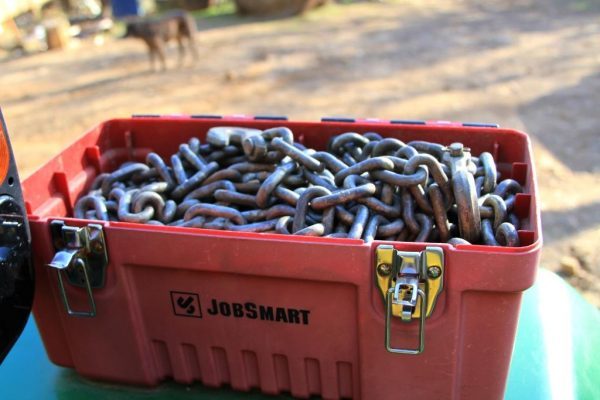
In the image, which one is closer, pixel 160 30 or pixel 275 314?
pixel 275 314

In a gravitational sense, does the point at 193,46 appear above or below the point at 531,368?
below

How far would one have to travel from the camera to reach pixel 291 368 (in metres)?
1.33

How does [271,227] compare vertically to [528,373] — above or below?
above

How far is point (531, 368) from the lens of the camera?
1.52 m

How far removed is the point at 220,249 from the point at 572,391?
92 cm

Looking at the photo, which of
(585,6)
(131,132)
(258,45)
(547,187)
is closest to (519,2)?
(585,6)

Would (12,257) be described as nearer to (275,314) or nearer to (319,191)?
(275,314)

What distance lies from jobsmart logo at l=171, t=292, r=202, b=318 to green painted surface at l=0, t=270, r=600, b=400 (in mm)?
249

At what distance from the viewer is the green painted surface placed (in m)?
1.46

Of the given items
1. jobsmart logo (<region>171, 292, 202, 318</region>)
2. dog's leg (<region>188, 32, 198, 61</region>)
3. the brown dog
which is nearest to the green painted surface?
jobsmart logo (<region>171, 292, 202, 318</region>)

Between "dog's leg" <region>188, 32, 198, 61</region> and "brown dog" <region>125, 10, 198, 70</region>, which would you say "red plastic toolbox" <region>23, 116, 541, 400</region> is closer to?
"brown dog" <region>125, 10, 198, 70</region>

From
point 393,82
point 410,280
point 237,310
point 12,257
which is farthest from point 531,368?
point 393,82

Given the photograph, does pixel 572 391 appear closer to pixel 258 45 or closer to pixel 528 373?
pixel 528 373

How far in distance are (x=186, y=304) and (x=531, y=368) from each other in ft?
2.79
